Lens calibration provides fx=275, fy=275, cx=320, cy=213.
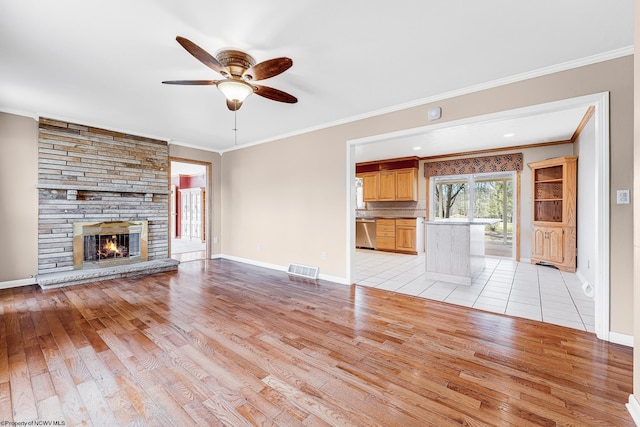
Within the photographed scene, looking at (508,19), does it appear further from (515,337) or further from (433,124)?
(515,337)

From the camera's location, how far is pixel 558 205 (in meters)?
5.61

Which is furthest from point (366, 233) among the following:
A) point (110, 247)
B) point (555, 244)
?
point (110, 247)

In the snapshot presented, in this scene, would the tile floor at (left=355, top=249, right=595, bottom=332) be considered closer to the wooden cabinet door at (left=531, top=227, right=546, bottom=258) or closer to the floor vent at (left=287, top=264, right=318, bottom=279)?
the wooden cabinet door at (left=531, top=227, right=546, bottom=258)

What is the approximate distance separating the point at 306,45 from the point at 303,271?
3.37 m

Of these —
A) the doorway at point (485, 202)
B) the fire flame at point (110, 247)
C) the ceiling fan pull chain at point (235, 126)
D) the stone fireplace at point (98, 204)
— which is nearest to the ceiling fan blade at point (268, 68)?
the ceiling fan pull chain at point (235, 126)

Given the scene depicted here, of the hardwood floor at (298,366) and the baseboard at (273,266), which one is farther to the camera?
the baseboard at (273,266)

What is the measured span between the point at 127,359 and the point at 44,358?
24.9 inches

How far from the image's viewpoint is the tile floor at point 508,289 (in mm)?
3008

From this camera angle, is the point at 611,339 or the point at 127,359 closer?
the point at 127,359

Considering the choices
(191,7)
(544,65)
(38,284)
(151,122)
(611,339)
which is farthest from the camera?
(151,122)

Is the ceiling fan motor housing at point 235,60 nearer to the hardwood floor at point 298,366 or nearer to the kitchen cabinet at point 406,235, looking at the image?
the hardwood floor at point 298,366

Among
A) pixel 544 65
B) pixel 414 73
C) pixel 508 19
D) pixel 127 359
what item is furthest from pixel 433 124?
pixel 127 359

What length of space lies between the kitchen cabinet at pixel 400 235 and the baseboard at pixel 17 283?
6.77 metres

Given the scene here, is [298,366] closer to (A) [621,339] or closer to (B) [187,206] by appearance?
(A) [621,339]
